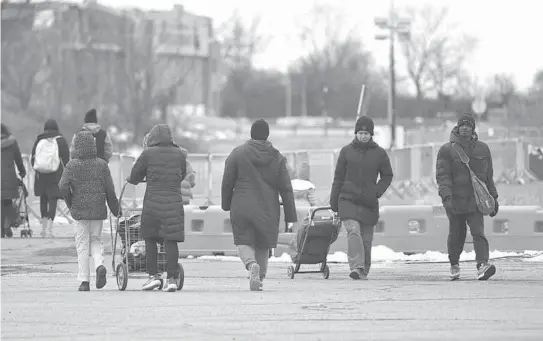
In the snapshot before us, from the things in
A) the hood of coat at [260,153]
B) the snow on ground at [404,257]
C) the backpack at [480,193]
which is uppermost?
the hood of coat at [260,153]

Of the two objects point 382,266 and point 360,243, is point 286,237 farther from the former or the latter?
point 360,243

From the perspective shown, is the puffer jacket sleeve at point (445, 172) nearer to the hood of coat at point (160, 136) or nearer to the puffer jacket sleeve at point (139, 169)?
the hood of coat at point (160, 136)

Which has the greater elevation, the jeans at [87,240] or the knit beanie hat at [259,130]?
the knit beanie hat at [259,130]

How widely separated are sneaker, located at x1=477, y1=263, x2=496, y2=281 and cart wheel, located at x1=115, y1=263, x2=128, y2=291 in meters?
3.42

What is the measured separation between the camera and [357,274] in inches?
588

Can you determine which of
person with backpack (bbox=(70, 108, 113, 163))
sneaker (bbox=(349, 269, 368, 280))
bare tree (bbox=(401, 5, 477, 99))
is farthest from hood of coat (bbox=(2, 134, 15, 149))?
bare tree (bbox=(401, 5, 477, 99))

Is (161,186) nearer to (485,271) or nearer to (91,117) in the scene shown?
(485,271)

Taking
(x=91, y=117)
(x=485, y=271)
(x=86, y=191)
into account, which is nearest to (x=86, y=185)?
(x=86, y=191)

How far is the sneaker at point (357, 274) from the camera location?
49.0ft

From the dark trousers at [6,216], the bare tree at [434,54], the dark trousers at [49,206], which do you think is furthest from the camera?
the bare tree at [434,54]

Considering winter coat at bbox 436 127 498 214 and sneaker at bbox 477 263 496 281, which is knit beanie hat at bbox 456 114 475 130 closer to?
winter coat at bbox 436 127 498 214

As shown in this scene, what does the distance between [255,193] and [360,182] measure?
1.60 meters

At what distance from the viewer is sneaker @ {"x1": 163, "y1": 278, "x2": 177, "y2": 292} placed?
1352cm

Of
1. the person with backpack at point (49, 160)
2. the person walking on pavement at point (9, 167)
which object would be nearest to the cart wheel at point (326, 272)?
the person with backpack at point (49, 160)
